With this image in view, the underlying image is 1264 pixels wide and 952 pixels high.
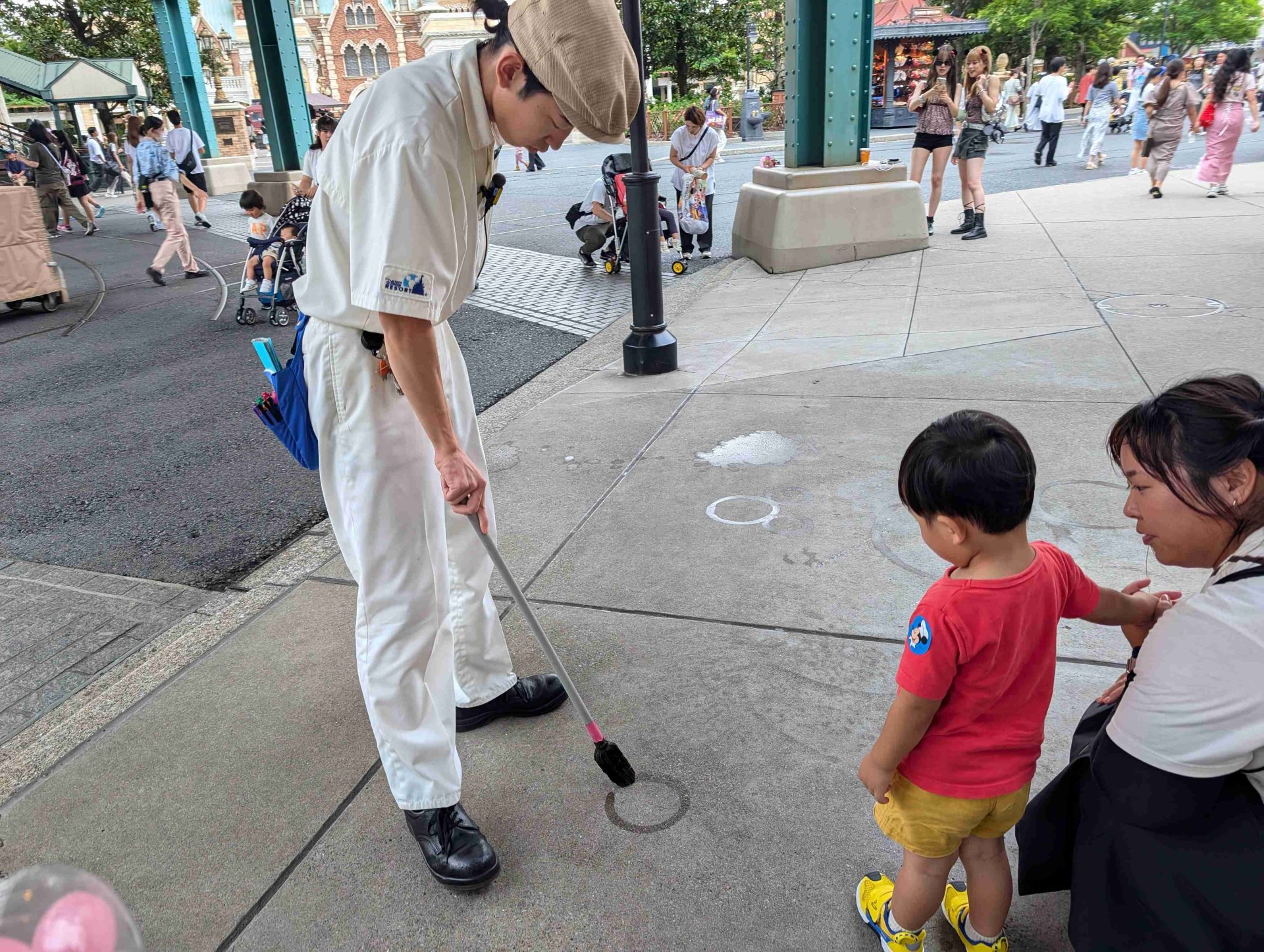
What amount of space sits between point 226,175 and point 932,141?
2150 cm

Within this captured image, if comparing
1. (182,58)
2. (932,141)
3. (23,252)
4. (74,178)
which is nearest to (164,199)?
(23,252)

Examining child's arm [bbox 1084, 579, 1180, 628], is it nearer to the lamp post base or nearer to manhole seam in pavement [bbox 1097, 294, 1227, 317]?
the lamp post base

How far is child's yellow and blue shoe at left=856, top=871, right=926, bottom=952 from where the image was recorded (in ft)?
5.92


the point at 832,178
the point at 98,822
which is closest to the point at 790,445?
the point at 98,822

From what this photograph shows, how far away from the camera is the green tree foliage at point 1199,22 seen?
5556 centimetres

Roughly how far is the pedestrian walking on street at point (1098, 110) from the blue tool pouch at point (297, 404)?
16716 mm

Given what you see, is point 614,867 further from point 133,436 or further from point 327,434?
point 133,436

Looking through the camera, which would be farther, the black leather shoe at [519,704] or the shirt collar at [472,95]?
the black leather shoe at [519,704]

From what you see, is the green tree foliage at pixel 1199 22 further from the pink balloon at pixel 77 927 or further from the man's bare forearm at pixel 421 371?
the pink balloon at pixel 77 927

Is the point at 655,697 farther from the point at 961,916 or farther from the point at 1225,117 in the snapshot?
the point at 1225,117

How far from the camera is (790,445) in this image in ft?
14.7

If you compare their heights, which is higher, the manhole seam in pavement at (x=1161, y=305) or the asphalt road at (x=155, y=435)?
the manhole seam in pavement at (x=1161, y=305)

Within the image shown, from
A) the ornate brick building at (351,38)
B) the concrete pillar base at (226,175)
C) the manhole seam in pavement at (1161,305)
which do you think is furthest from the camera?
the ornate brick building at (351,38)

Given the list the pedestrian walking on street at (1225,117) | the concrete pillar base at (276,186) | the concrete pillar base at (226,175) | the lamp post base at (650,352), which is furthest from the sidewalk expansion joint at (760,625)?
the concrete pillar base at (226,175)
